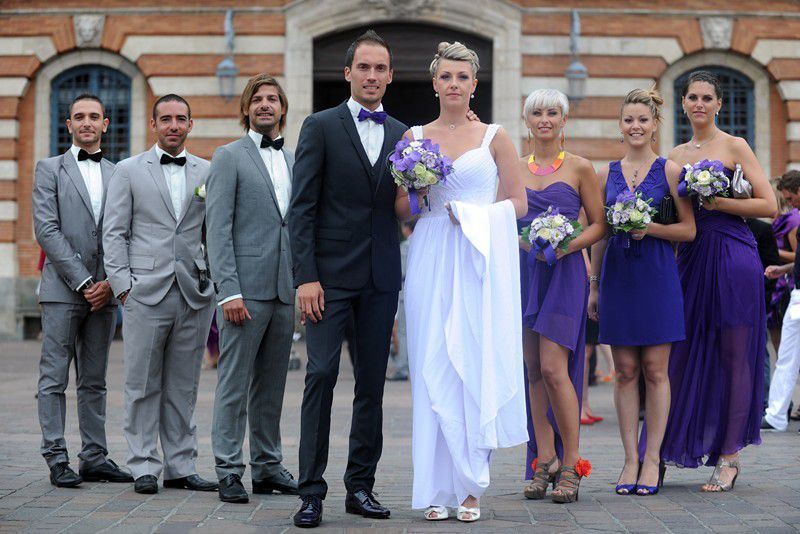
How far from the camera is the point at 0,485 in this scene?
7.16m

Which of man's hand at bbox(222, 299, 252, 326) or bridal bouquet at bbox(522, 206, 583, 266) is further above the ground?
bridal bouquet at bbox(522, 206, 583, 266)

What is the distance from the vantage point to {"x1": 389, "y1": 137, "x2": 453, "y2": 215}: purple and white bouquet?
19.6ft

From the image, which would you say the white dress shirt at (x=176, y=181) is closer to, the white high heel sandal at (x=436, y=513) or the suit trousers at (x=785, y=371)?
the white high heel sandal at (x=436, y=513)

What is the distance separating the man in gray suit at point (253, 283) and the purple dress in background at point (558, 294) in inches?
53.6

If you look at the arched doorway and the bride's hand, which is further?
the arched doorway

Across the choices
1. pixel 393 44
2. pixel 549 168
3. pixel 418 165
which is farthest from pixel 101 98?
pixel 418 165

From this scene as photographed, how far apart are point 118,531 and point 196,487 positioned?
1306 mm

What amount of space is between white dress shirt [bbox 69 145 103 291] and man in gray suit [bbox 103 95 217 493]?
449 millimetres

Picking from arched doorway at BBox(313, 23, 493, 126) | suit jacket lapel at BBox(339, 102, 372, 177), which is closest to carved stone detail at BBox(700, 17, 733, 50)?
arched doorway at BBox(313, 23, 493, 126)

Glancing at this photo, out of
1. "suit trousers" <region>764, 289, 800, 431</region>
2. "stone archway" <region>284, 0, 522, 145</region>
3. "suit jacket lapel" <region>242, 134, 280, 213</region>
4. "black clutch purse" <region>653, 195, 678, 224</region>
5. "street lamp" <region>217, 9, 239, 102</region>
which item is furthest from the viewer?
"stone archway" <region>284, 0, 522, 145</region>

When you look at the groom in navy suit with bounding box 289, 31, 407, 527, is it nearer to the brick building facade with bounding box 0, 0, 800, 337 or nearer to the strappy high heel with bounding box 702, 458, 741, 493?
the strappy high heel with bounding box 702, 458, 741, 493

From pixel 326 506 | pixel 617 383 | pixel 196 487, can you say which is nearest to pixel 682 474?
pixel 617 383

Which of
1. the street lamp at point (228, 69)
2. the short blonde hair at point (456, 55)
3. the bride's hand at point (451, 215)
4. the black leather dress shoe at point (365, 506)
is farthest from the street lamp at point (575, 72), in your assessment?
the black leather dress shoe at point (365, 506)

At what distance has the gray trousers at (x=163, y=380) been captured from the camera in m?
7.12
